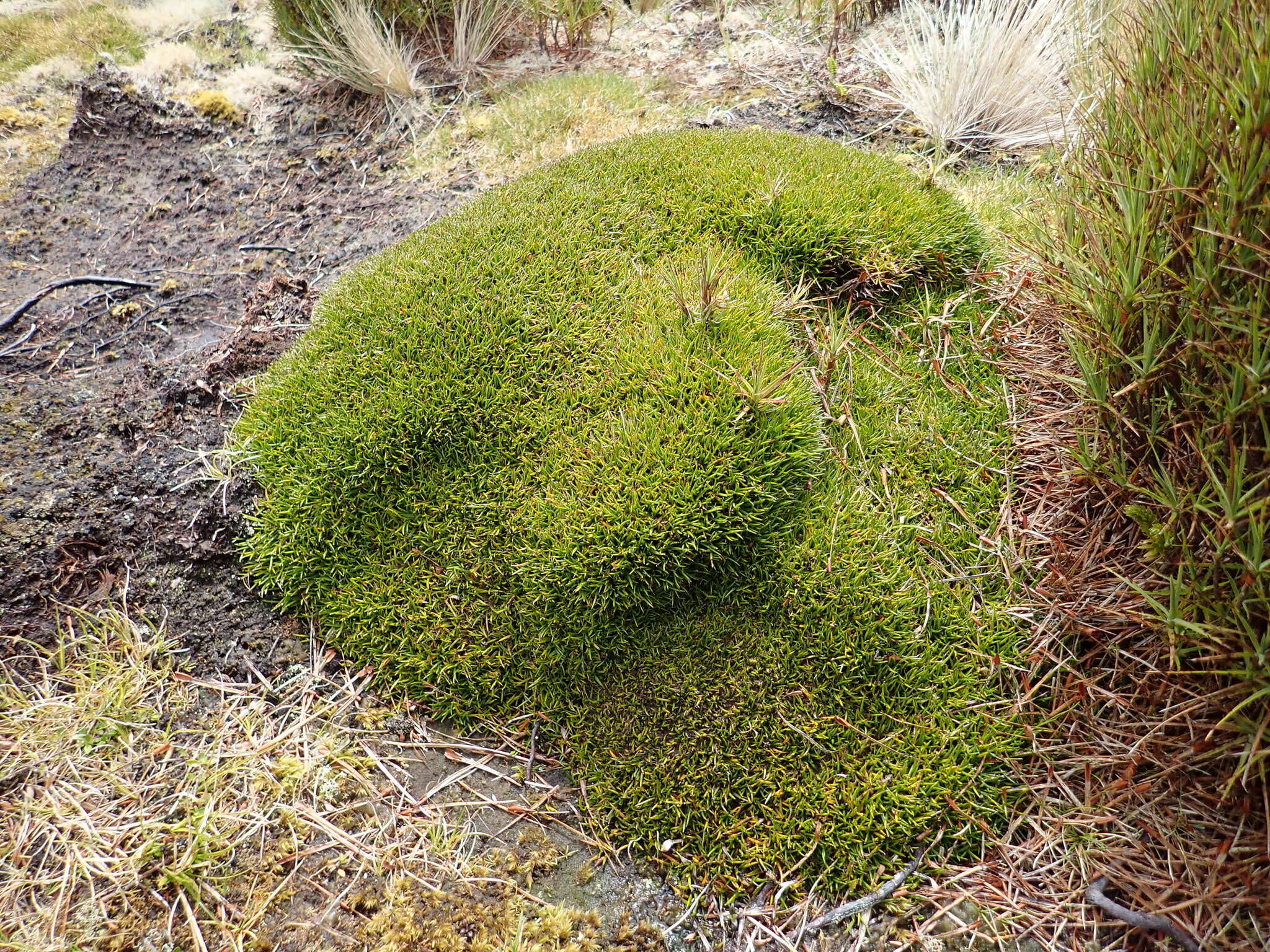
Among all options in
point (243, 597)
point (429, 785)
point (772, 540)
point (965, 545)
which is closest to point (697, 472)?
point (772, 540)

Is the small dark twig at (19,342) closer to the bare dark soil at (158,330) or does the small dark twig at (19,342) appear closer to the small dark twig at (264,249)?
the bare dark soil at (158,330)

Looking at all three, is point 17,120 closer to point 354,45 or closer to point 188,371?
point 354,45

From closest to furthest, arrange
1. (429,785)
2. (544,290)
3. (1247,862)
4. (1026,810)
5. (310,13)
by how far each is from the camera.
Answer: (1247,862) < (1026,810) < (429,785) < (544,290) < (310,13)

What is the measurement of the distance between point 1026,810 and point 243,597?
9.19 feet

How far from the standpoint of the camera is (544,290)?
294 centimetres

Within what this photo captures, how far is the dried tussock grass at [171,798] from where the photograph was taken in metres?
1.93

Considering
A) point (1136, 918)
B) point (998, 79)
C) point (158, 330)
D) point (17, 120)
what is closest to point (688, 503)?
point (1136, 918)

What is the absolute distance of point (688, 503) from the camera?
2338 millimetres

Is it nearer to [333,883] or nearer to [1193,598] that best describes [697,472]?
[1193,598]

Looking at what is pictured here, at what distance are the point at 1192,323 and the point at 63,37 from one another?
9.14 meters

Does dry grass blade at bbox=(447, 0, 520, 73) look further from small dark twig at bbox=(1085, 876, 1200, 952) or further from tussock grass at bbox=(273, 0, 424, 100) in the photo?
→ small dark twig at bbox=(1085, 876, 1200, 952)

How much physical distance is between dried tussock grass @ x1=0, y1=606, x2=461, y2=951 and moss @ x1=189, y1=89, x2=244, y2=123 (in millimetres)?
4606

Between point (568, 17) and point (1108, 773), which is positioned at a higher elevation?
point (568, 17)

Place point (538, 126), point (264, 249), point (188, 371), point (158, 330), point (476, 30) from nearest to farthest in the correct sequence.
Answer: point (188, 371) < point (158, 330) < point (264, 249) < point (538, 126) < point (476, 30)
